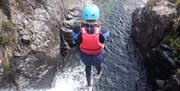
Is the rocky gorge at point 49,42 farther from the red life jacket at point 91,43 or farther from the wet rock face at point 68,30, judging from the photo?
the red life jacket at point 91,43

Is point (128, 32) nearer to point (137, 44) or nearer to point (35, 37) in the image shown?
point (137, 44)

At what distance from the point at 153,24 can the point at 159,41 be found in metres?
0.82

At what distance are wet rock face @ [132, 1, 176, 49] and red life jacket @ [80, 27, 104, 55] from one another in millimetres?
2258

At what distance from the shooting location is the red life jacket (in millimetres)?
7703

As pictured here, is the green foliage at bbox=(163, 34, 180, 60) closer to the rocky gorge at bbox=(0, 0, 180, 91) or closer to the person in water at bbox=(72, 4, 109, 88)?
the rocky gorge at bbox=(0, 0, 180, 91)

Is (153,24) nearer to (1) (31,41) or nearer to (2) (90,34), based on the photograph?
(2) (90,34)

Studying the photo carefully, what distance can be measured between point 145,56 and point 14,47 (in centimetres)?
430

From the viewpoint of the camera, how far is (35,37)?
944 cm

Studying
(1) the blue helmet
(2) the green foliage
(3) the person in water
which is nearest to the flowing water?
(3) the person in water

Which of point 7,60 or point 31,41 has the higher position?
point 31,41

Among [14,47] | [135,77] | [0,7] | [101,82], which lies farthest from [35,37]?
[135,77]

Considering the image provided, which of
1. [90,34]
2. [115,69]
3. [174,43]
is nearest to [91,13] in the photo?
[90,34]

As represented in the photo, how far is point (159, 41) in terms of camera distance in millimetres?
9086

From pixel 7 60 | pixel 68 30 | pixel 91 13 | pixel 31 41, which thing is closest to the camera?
pixel 91 13
